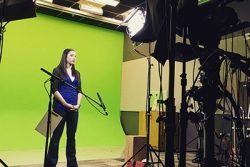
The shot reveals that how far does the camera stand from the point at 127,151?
148 inches

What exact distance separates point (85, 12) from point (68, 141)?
3453 mm

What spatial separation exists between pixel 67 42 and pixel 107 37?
102cm

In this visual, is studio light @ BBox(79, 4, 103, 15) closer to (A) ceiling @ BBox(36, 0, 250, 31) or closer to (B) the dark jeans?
(A) ceiling @ BBox(36, 0, 250, 31)

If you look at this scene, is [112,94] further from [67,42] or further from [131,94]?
[67,42]

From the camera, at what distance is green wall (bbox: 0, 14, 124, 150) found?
5195 mm

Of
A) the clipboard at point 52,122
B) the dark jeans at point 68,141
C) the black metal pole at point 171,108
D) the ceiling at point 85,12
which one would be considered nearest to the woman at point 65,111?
the dark jeans at point 68,141

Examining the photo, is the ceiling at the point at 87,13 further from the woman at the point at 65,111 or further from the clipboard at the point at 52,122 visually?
the clipboard at the point at 52,122

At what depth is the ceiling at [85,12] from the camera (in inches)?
206

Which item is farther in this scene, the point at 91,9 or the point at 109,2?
the point at 91,9

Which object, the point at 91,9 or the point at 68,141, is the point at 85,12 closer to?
the point at 91,9

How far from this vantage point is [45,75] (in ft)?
18.6

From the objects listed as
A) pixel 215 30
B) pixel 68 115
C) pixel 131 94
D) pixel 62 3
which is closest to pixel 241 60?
pixel 215 30

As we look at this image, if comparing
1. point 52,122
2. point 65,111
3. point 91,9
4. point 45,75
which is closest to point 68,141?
point 65,111

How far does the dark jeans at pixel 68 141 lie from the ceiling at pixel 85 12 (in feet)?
9.62
